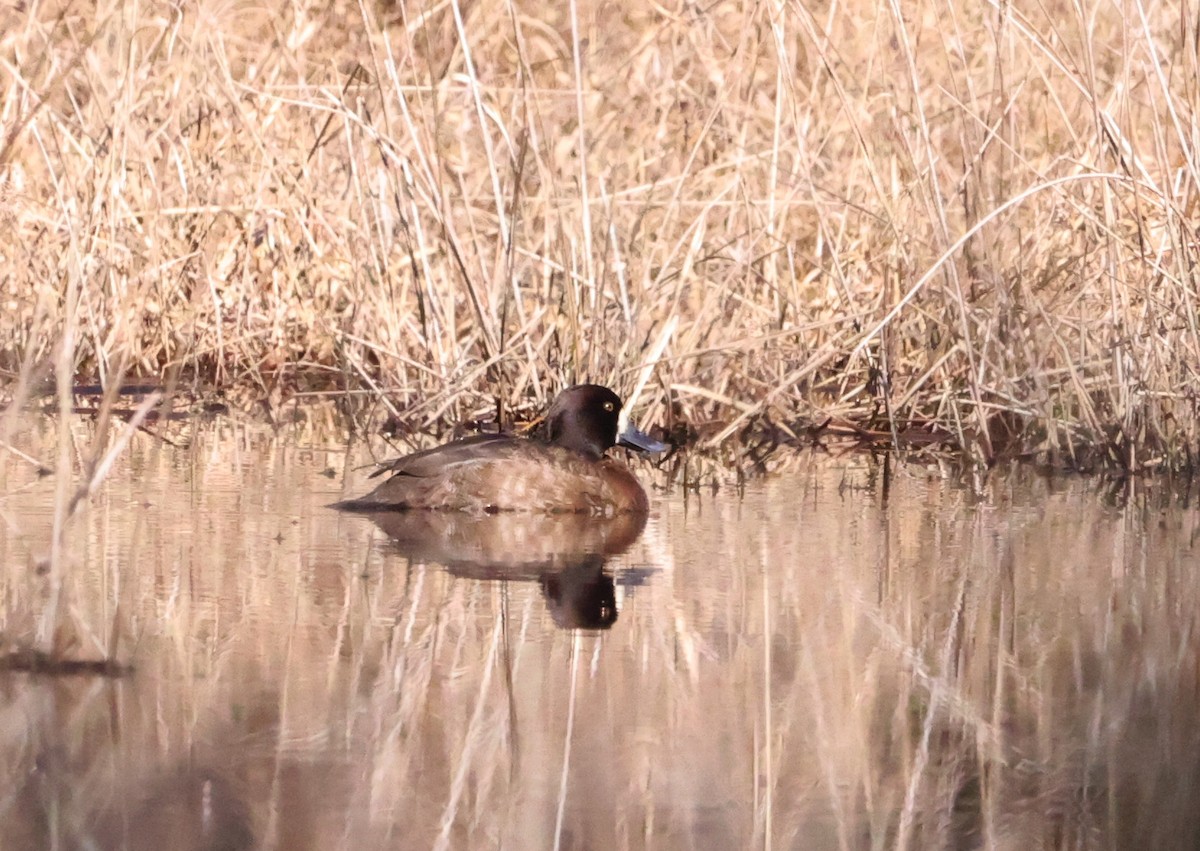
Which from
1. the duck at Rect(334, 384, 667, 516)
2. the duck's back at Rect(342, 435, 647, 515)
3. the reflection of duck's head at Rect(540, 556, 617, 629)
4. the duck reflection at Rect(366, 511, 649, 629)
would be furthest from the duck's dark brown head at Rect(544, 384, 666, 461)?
the reflection of duck's head at Rect(540, 556, 617, 629)

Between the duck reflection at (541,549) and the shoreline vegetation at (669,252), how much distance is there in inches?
39.8

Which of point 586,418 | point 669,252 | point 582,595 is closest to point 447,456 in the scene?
point 586,418

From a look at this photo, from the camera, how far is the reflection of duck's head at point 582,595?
198 inches

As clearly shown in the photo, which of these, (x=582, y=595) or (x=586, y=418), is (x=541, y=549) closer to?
(x=582, y=595)

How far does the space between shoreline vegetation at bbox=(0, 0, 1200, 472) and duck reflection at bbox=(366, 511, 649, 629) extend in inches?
39.8

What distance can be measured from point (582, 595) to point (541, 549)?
932 millimetres

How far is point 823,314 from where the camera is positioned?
9.72 m

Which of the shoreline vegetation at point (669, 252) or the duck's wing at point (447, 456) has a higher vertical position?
the shoreline vegetation at point (669, 252)

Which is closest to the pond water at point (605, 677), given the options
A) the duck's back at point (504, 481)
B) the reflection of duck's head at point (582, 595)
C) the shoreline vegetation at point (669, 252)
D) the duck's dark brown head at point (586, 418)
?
the reflection of duck's head at point (582, 595)

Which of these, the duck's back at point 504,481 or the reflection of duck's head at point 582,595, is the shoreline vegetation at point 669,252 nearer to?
the duck's back at point 504,481

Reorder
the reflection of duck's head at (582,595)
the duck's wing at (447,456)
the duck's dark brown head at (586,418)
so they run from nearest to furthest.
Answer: the reflection of duck's head at (582,595)
the duck's wing at (447,456)
the duck's dark brown head at (586,418)

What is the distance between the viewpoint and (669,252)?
30.3ft

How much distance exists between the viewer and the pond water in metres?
3.47

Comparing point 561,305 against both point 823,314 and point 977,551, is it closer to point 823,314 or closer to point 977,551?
point 823,314
